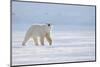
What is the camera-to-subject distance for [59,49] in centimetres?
249

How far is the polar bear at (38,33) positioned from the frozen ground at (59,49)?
0.05 meters

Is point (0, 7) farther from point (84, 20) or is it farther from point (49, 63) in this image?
point (84, 20)

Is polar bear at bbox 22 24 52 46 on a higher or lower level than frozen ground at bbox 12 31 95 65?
higher

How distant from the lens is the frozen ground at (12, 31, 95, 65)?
2330 mm

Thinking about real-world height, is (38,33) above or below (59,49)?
above

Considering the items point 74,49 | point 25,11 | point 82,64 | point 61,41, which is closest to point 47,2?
point 25,11

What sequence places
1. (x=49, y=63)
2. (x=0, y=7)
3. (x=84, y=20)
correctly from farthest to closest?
(x=84, y=20), (x=49, y=63), (x=0, y=7)

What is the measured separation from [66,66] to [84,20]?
1.88ft

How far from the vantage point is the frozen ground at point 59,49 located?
2.33 meters

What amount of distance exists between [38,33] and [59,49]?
298mm

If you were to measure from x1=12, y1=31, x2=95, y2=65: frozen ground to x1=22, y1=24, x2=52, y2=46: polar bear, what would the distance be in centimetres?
5

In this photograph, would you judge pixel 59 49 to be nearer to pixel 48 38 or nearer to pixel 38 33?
pixel 48 38

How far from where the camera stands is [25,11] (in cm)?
236

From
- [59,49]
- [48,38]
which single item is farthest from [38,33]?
[59,49]
